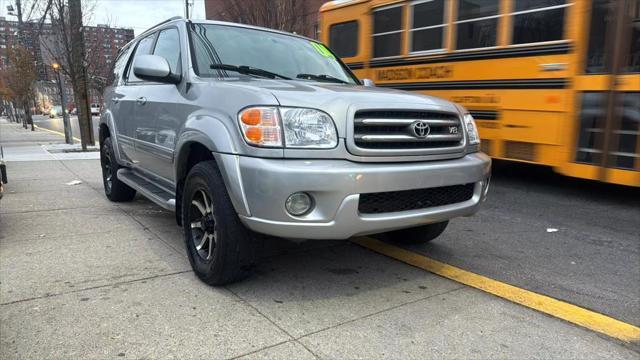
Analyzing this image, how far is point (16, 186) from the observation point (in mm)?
7383

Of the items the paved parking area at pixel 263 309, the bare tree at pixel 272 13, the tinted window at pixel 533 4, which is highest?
the bare tree at pixel 272 13

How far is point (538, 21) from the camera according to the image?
656 centimetres

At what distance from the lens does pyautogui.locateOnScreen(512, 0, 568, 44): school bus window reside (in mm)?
6348

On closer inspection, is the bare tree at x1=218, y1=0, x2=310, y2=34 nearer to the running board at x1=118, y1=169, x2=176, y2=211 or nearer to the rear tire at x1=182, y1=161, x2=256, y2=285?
the running board at x1=118, y1=169, x2=176, y2=211

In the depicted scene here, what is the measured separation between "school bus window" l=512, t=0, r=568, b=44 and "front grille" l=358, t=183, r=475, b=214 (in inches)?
151

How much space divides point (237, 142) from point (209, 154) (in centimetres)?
58

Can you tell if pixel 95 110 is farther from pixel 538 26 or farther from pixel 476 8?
pixel 538 26

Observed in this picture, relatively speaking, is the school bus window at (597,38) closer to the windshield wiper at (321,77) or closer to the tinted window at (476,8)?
the tinted window at (476,8)

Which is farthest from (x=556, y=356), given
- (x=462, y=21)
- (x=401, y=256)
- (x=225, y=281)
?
(x=462, y=21)

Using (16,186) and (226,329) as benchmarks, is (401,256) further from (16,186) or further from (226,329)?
(16,186)

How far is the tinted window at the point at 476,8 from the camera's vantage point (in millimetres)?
7047

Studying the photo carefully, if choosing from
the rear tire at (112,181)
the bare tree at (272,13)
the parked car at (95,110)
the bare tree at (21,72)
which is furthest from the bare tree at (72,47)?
the parked car at (95,110)

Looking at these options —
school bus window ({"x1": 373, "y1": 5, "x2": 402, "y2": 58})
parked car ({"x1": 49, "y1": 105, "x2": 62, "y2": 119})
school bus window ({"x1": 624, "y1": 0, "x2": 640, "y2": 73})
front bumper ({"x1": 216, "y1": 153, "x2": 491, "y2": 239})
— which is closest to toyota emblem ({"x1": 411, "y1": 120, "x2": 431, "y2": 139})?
front bumper ({"x1": 216, "y1": 153, "x2": 491, "y2": 239})

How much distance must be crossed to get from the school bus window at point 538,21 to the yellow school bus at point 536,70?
0.04ft
